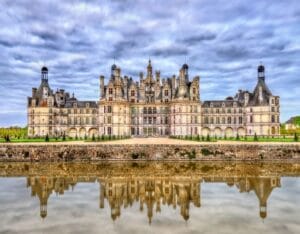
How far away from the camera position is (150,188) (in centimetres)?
1950

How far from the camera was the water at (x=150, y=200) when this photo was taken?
41.9 feet

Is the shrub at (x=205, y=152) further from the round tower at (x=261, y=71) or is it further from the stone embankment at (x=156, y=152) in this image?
the round tower at (x=261, y=71)

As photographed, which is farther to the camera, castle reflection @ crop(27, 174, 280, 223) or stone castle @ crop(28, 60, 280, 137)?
stone castle @ crop(28, 60, 280, 137)

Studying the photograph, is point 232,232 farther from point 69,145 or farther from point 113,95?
point 113,95

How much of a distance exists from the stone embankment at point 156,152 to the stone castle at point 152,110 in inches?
1014

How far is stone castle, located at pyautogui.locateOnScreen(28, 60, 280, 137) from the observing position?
60125 mm

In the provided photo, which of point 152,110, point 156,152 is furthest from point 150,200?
point 152,110

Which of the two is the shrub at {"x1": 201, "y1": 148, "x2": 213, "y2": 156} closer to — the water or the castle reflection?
the water

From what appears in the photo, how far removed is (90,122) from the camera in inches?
2736

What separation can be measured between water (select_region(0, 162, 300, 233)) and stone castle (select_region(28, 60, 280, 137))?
32.8 m

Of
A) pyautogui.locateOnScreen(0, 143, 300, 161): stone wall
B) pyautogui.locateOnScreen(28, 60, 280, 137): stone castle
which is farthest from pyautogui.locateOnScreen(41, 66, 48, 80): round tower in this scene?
pyautogui.locateOnScreen(0, 143, 300, 161): stone wall

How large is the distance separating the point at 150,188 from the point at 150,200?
8.82 feet

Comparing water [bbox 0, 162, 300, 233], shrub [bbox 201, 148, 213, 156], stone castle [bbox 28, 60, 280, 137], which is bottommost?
water [bbox 0, 162, 300, 233]

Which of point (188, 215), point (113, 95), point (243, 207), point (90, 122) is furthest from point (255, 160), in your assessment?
point (90, 122)
